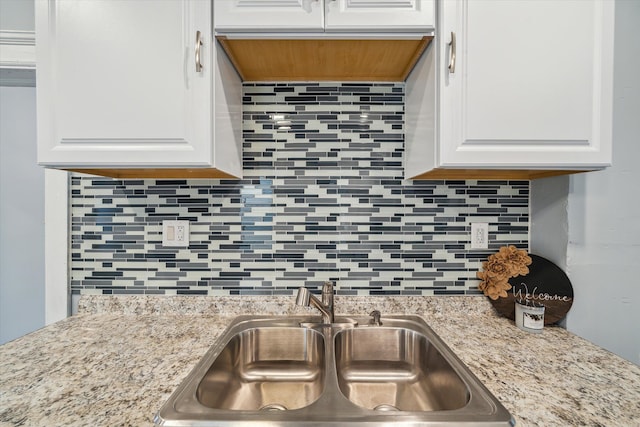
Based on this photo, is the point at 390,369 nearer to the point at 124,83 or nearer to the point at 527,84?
the point at 527,84

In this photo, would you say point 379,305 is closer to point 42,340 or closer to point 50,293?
point 42,340

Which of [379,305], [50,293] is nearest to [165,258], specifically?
[50,293]

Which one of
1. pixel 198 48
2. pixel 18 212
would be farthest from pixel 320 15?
pixel 18 212

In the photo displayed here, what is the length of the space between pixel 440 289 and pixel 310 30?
42.9 inches

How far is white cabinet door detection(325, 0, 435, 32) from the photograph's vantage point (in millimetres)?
923

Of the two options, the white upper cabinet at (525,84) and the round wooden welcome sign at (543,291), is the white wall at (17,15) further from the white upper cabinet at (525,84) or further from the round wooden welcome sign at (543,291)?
the round wooden welcome sign at (543,291)

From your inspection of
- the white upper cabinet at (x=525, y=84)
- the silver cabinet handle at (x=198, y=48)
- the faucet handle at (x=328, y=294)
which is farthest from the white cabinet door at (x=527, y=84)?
the silver cabinet handle at (x=198, y=48)

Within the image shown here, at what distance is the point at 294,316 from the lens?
1.23 metres

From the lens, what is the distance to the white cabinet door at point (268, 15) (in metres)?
0.93

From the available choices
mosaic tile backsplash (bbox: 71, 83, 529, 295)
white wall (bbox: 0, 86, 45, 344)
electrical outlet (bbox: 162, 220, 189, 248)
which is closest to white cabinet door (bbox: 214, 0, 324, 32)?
mosaic tile backsplash (bbox: 71, 83, 529, 295)

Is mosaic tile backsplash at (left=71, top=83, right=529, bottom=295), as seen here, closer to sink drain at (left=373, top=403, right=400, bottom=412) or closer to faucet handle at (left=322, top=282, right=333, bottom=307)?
faucet handle at (left=322, top=282, right=333, bottom=307)

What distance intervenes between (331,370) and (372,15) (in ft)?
3.51

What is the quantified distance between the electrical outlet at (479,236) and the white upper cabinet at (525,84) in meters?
0.40

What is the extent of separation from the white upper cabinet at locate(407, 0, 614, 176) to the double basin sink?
0.64 metres
